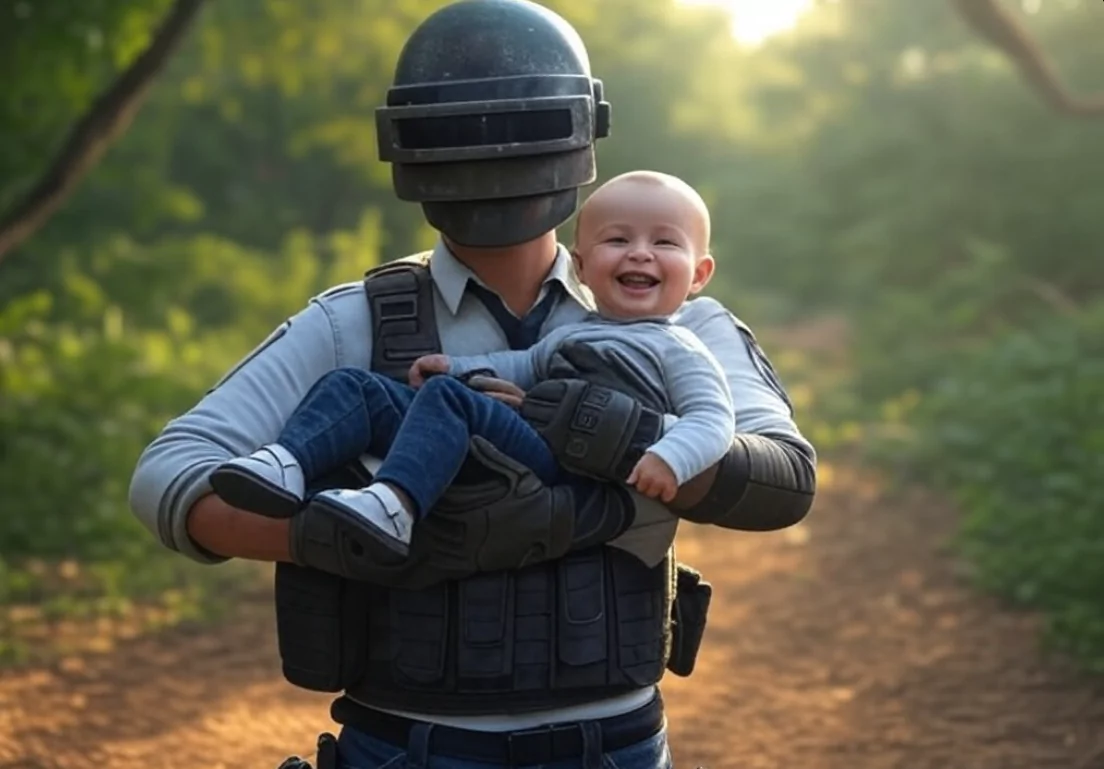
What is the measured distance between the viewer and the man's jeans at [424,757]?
2406 millimetres

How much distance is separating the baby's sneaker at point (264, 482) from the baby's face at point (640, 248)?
0.55 meters

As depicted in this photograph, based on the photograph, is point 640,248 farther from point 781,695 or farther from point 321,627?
point 781,695

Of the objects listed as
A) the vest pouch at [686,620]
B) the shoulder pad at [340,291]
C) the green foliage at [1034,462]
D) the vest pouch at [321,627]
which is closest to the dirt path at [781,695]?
the green foliage at [1034,462]

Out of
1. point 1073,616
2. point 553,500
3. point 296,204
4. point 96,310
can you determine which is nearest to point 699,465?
point 553,500

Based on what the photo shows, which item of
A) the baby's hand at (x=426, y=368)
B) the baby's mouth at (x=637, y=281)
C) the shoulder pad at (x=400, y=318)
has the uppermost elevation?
the baby's mouth at (x=637, y=281)

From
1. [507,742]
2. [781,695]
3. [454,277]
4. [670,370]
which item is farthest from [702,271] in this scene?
[781,695]

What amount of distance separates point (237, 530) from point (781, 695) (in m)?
4.29

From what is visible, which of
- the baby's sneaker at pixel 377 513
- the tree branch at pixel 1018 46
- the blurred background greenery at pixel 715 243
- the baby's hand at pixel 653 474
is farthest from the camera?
the blurred background greenery at pixel 715 243

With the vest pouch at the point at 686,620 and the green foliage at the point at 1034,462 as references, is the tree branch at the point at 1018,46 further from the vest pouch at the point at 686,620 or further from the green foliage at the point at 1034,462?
the vest pouch at the point at 686,620

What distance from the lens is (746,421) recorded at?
2518 millimetres

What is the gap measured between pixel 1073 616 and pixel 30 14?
5441mm

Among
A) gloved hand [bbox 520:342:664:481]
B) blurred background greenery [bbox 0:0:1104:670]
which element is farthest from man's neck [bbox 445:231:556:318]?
blurred background greenery [bbox 0:0:1104:670]

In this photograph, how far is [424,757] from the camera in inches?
94.5

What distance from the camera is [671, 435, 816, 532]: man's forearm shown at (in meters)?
2.37
